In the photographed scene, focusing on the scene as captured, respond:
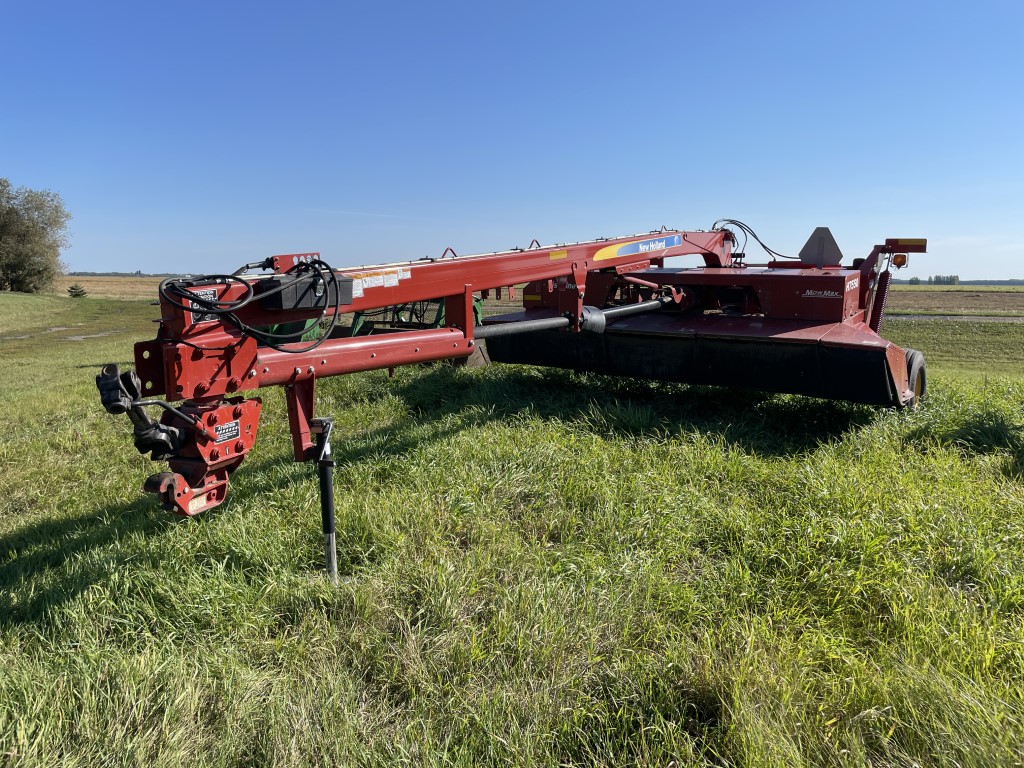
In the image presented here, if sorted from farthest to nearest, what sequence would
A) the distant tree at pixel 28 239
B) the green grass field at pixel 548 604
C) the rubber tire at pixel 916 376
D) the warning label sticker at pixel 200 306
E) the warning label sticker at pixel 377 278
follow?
the distant tree at pixel 28 239, the rubber tire at pixel 916 376, the warning label sticker at pixel 377 278, the warning label sticker at pixel 200 306, the green grass field at pixel 548 604

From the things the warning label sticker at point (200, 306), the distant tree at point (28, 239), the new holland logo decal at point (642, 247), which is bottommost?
the warning label sticker at point (200, 306)

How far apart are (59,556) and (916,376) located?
6.26m

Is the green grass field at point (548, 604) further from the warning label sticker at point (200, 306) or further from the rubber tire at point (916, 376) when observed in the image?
the warning label sticker at point (200, 306)


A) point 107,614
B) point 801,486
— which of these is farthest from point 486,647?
point 801,486

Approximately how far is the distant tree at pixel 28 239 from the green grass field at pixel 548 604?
42.5 meters

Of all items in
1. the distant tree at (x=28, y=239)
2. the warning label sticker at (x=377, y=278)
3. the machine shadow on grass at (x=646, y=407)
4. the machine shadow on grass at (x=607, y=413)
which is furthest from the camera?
the distant tree at (x=28, y=239)

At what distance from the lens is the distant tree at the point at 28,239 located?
3775 centimetres

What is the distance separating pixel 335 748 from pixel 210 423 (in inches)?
54.8

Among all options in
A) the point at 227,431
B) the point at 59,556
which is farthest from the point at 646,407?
the point at 59,556

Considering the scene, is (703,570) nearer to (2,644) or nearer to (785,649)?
(785,649)

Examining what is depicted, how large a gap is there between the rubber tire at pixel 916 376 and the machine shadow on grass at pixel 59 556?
558 centimetres

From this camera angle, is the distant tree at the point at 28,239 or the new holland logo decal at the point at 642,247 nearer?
the new holland logo decal at the point at 642,247

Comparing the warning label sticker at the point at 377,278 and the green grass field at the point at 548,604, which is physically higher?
the warning label sticker at the point at 377,278

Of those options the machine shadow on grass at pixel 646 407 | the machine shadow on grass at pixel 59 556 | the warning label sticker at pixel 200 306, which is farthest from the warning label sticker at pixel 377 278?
the machine shadow on grass at pixel 646 407
